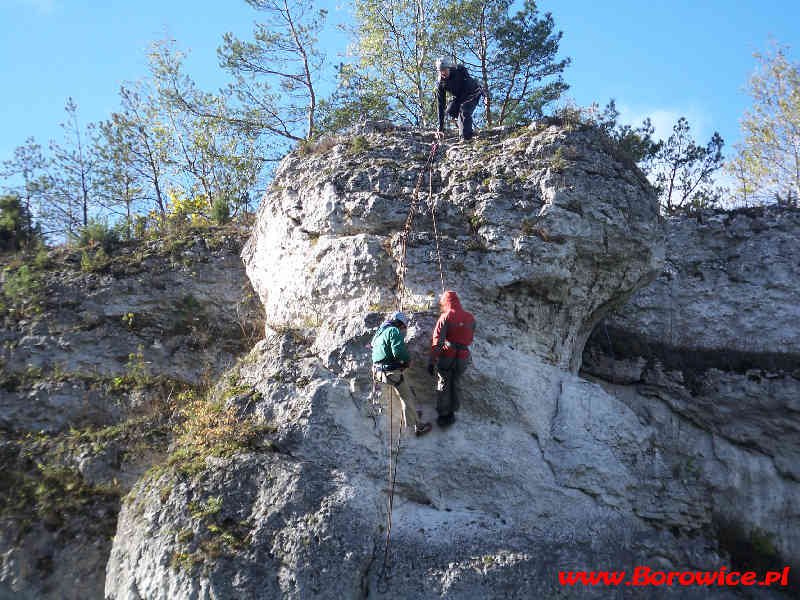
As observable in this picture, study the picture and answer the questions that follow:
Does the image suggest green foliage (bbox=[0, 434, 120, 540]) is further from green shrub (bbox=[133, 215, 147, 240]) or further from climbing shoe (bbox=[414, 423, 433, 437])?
green shrub (bbox=[133, 215, 147, 240])

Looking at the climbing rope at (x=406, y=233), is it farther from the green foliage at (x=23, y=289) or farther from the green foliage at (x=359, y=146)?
the green foliage at (x=23, y=289)

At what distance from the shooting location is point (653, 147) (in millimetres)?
17656

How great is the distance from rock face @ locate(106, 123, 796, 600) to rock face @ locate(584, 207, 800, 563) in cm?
12

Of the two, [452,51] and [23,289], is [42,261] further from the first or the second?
[452,51]

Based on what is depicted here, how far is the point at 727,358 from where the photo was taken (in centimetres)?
1210

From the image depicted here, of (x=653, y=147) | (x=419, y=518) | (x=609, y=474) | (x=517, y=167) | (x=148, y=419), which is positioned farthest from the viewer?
(x=653, y=147)

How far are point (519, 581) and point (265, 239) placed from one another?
7604mm

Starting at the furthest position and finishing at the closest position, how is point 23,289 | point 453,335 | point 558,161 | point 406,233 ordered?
point 23,289 < point 558,161 < point 406,233 < point 453,335

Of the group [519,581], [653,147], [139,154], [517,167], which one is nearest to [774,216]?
[653,147]

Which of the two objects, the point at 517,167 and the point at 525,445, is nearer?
the point at 525,445

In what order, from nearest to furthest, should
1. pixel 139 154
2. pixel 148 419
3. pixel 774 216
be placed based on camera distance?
pixel 148 419 → pixel 774 216 → pixel 139 154

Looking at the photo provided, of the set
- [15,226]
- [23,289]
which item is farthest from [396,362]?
[15,226]

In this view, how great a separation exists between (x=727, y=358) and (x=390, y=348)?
319 inches

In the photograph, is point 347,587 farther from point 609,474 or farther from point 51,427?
point 51,427
